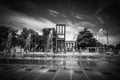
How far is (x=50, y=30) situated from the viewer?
61594mm

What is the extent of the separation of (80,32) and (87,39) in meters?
10.6

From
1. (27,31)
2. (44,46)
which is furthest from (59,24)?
(27,31)

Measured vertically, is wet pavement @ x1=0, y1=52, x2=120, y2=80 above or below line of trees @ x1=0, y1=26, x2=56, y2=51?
below

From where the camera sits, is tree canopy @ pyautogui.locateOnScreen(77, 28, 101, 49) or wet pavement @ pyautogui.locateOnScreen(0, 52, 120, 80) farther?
tree canopy @ pyautogui.locateOnScreen(77, 28, 101, 49)

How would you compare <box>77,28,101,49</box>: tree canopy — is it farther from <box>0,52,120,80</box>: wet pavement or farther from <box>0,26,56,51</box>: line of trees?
<box>0,52,120,80</box>: wet pavement

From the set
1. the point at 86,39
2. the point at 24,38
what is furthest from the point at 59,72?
the point at 24,38

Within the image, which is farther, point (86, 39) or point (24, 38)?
point (24, 38)

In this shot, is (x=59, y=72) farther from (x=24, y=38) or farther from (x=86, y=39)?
(x=24, y=38)

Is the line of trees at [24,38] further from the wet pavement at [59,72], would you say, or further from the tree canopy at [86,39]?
the wet pavement at [59,72]

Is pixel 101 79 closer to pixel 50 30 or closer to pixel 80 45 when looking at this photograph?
pixel 80 45

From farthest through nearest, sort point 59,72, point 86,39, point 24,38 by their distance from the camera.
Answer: point 24,38 → point 86,39 → point 59,72

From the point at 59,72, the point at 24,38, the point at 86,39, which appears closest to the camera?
the point at 59,72

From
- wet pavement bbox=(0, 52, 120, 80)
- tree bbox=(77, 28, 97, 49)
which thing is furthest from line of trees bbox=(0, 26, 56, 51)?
wet pavement bbox=(0, 52, 120, 80)

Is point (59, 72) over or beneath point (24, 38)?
beneath
